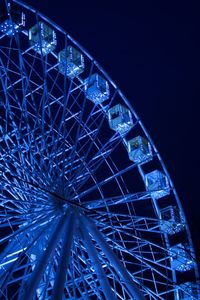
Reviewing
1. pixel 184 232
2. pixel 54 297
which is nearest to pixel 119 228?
pixel 184 232

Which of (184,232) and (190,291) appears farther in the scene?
(184,232)

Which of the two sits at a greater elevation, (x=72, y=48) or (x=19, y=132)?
(x=72, y=48)

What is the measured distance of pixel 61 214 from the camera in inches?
447

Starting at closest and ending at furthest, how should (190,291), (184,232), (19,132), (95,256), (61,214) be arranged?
(95,256) < (61,214) < (19,132) < (190,291) < (184,232)

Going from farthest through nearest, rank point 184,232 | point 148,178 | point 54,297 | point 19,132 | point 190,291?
1. point 148,178
2. point 184,232
3. point 190,291
4. point 19,132
5. point 54,297

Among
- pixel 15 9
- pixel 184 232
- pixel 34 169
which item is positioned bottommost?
pixel 184 232

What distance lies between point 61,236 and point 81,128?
13.1ft

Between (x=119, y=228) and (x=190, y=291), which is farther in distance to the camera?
(x=190, y=291)

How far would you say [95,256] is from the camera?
10469 millimetres

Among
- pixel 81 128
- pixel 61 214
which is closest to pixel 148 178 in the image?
pixel 81 128

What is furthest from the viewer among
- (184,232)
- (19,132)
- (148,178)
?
(148,178)

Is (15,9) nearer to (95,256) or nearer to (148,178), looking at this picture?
(148,178)

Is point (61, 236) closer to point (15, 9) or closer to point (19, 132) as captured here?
point (19, 132)

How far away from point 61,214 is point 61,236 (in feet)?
2.33
